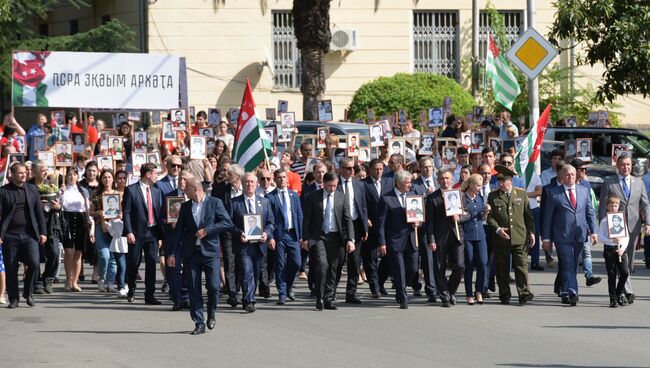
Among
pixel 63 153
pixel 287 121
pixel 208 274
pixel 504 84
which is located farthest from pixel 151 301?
pixel 504 84

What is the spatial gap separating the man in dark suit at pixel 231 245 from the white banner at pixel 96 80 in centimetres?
921

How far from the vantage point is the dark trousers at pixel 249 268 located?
15.8m

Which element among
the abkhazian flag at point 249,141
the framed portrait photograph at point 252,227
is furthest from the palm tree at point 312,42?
the framed portrait photograph at point 252,227

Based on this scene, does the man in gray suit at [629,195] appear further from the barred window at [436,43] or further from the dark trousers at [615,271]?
the barred window at [436,43]

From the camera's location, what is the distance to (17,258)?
1636 centimetres

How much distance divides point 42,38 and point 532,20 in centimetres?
2036

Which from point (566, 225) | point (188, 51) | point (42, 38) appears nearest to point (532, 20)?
point (566, 225)

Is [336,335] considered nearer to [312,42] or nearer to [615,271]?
[615,271]

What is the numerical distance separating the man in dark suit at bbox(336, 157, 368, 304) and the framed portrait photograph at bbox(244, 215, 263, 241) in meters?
1.19

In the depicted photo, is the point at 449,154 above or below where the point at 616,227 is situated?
above

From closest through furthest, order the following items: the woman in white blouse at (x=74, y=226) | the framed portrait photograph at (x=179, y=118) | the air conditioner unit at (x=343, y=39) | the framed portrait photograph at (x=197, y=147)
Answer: the woman in white blouse at (x=74, y=226) → the framed portrait photograph at (x=197, y=147) → the framed portrait photograph at (x=179, y=118) → the air conditioner unit at (x=343, y=39)

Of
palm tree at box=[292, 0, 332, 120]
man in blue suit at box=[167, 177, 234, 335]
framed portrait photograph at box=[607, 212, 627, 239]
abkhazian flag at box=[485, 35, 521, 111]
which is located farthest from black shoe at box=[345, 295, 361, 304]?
palm tree at box=[292, 0, 332, 120]

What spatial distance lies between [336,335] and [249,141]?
18.6ft

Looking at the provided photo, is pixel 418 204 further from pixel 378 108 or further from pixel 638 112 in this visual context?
pixel 638 112
